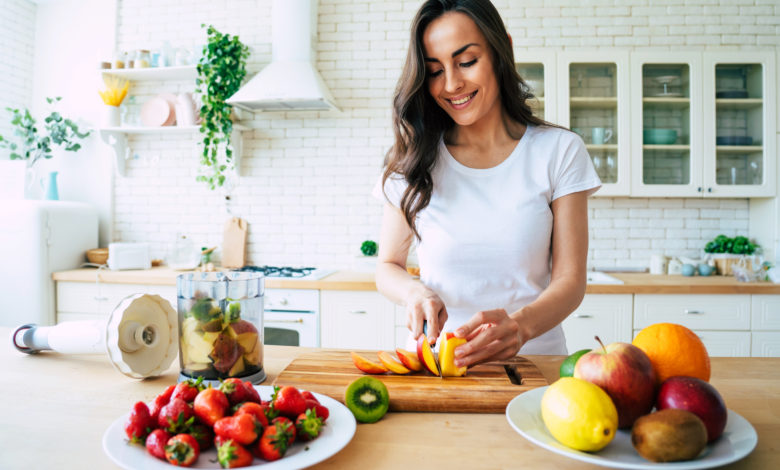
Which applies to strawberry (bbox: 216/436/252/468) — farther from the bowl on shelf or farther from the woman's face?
the bowl on shelf

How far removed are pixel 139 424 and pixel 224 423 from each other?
0.14 meters

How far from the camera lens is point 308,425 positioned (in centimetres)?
78

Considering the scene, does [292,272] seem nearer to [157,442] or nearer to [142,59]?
[142,59]

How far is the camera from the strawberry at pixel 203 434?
754 mm

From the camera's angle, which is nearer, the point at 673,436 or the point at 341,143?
the point at 673,436

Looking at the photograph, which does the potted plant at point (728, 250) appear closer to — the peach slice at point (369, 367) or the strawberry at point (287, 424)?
the peach slice at point (369, 367)

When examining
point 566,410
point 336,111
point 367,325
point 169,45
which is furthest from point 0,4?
point 566,410

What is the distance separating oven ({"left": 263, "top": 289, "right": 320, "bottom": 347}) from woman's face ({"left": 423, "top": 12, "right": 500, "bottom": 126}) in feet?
6.08

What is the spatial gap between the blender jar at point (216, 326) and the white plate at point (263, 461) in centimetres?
22

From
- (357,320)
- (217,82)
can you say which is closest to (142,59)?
(217,82)

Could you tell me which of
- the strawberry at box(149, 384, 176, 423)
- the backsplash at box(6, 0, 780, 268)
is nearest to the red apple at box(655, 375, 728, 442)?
the strawberry at box(149, 384, 176, 423)

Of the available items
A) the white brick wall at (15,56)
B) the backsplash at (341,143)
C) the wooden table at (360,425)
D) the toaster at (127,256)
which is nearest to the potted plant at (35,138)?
the white brick wall at (15,56)

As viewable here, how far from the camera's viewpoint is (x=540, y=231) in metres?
1.48

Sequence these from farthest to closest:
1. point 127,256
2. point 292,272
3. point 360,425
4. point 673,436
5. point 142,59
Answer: point 142,59 < point 127,256 < point 292,272 < point 360,425 < point 673,436
